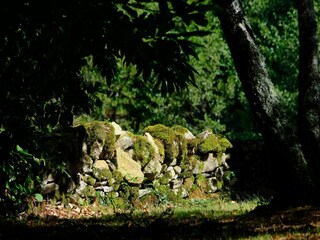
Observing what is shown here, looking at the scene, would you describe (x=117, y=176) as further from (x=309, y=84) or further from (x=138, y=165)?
(x=309, y=84)

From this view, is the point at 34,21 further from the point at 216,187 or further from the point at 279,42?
the point at 279,42

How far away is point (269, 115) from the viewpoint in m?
6.55

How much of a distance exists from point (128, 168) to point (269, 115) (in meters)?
6.20

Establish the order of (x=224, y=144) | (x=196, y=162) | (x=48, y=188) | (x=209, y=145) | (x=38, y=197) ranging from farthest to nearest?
Result: (x=224, y=144) → (x=209, y=145) → (x=196, y=162) → (x=48, y=188) → (x=38, y=197)

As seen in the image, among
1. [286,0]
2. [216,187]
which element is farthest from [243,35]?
[286,0]

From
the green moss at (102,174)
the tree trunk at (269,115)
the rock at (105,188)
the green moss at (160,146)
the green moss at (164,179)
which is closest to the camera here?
the tree trunk at (269,115)

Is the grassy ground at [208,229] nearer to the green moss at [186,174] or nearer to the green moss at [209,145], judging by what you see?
the green moss at [186,174]

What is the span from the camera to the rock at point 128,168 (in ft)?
39.5

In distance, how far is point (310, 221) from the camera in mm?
5594

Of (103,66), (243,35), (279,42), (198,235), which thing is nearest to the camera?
(103,66)

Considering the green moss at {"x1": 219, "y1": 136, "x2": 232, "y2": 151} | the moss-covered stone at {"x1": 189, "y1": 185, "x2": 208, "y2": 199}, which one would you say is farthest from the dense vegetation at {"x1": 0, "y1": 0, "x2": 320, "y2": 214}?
the green moss at {"x1": 219, "y1": 136, "x2": 232, "y2": 151}

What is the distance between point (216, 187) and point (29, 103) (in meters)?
10.2

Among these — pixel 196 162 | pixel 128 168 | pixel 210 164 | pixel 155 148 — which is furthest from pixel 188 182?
pixel 128 168

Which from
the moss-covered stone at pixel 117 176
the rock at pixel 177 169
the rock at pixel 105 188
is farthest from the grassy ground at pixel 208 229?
the rock at pixel 177 169
